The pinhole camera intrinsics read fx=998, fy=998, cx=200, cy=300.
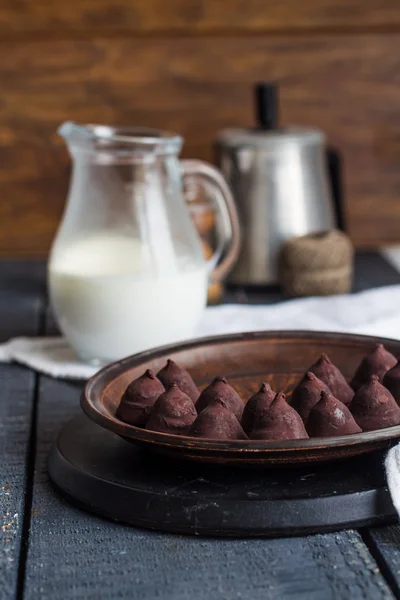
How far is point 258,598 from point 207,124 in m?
1.30

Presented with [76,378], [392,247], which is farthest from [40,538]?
[392,247]

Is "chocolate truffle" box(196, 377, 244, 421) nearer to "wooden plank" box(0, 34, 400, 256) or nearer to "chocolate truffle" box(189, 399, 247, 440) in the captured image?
"chocolate truffle" box(189, 399, 247, 440)

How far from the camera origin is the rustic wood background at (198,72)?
66.8 inches

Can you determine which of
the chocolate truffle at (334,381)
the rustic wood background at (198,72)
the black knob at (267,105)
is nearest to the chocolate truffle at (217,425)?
the chocolate truffle at (334,381)

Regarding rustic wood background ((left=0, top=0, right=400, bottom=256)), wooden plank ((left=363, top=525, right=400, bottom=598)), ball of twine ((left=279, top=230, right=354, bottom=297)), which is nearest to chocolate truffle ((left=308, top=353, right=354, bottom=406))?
wooden plank ((left=363, top=525, right=400, bottom=598))

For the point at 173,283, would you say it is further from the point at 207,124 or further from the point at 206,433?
the point at 207,124

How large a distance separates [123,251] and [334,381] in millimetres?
345

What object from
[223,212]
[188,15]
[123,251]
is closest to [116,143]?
[123,251]

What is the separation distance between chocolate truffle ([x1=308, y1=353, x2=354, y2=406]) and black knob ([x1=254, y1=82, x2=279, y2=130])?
2.46 feet

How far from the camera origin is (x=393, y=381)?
2.39ft

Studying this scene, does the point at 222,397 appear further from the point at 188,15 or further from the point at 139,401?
the point at 188,15

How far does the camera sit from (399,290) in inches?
51.2

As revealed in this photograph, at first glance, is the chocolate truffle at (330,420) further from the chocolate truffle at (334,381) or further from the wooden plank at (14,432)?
the wooden plank at (14,432)

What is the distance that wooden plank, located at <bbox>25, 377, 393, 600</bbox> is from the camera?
549 mm
